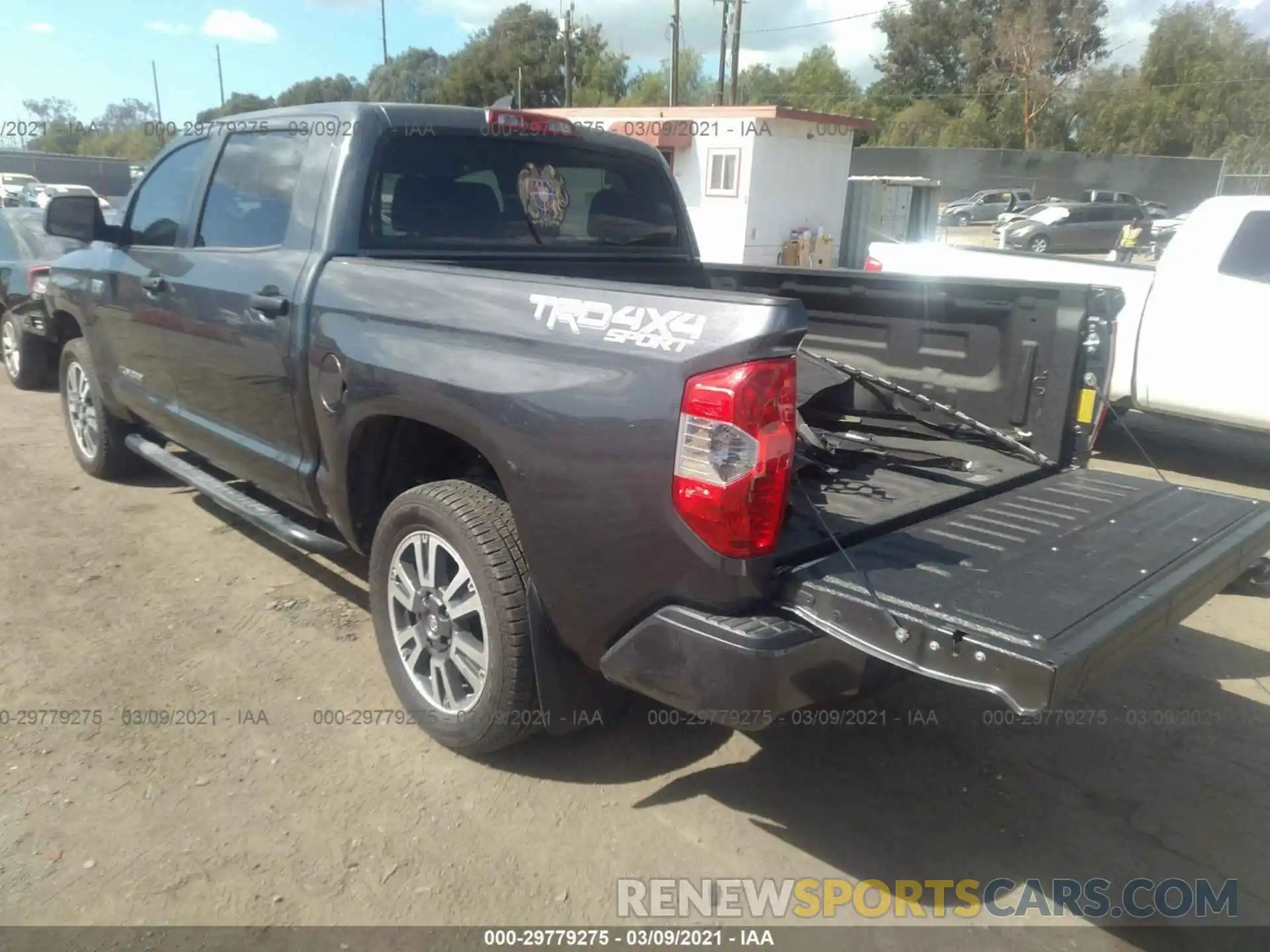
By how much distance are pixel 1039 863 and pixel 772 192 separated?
19.8m

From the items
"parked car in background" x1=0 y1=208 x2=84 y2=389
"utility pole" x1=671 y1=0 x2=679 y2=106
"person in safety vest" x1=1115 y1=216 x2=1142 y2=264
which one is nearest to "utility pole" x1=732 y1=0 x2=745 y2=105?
"utility pole" x1=671 y1=0 x2=679 y2=106

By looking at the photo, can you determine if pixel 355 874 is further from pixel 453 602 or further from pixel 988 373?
pixel 988 373

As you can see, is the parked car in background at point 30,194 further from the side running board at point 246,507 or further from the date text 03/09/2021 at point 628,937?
the date text 03/09/2021 at point 628,937

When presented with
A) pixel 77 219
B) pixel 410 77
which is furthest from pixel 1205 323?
pixel 410 77

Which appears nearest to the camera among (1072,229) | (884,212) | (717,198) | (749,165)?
(749,165)

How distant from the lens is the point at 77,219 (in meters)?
4.73

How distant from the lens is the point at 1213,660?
4152 millimetres

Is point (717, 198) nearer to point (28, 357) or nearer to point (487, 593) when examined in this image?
point (28, 357)

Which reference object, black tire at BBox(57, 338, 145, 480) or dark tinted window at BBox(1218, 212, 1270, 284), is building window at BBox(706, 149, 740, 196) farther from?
black tire at BBox(57, 338, 145, 480)

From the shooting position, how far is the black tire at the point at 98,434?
5.55 m

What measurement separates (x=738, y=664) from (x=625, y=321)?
888 mm

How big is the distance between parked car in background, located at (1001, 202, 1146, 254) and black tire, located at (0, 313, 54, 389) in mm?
25160

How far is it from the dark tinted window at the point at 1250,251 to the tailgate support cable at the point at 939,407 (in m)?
4.46

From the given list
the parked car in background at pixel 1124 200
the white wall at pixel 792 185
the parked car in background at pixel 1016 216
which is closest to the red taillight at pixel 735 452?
the white wall at pixel 792 185
